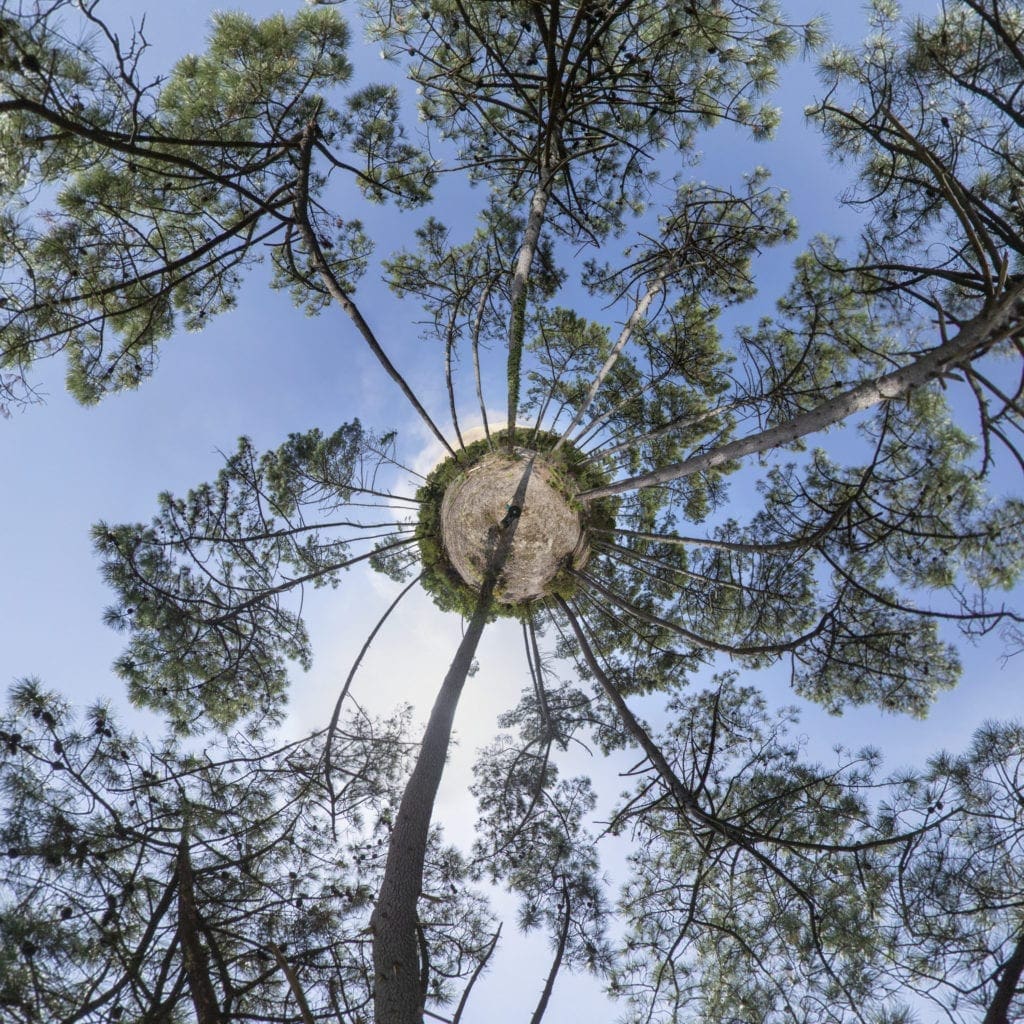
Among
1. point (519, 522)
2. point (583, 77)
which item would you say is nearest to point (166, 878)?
point (519, 522)

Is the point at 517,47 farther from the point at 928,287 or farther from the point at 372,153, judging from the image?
the point at 928,287

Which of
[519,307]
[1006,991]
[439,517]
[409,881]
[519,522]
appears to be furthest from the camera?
[439,517]

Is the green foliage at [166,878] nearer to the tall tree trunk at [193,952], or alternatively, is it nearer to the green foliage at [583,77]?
the tall tree trunk at [193,952]

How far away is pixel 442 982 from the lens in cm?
545

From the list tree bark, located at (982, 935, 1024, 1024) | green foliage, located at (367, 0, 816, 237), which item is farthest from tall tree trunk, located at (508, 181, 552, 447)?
tree bark, located at (982, 935, 1024, 1024)

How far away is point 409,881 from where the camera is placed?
4027mm

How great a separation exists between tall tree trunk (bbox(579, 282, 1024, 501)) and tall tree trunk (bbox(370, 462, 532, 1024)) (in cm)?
258

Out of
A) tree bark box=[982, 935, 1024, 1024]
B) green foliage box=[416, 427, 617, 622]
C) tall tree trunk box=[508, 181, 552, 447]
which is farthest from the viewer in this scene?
green foliage box=[416, 427, 617, 622]

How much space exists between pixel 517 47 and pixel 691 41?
194 cm

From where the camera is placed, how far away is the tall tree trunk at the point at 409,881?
3.52m

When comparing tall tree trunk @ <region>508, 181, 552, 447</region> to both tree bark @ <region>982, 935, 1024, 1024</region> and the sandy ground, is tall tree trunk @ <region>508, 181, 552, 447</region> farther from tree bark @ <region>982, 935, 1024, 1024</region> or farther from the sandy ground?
tree bark @ <region>982, 935, 1024, 1024</region>

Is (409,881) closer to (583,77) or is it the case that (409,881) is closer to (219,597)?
(219,597)

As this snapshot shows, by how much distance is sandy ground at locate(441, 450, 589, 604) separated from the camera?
22.0 feet

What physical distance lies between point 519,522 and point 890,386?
11.8ft
